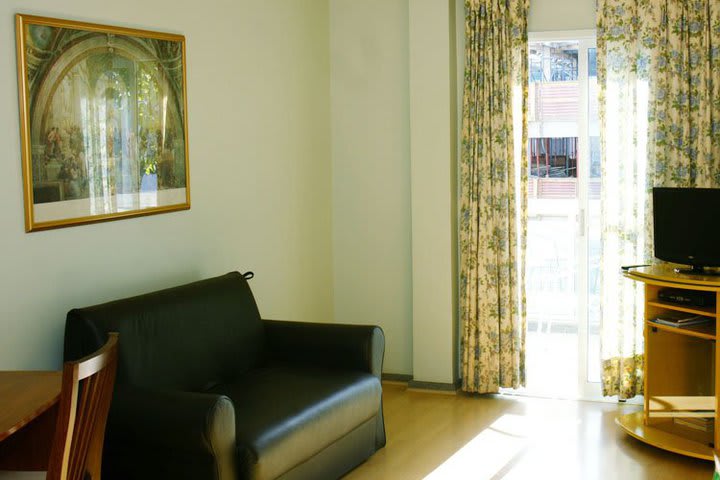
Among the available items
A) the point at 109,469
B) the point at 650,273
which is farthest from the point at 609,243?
the point at 109,469

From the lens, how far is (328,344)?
4383 mm

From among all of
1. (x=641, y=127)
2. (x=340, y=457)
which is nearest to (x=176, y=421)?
(x=340, y=457)

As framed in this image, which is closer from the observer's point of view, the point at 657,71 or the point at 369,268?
the point at 657,71

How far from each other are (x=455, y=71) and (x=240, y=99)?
4.83 feet

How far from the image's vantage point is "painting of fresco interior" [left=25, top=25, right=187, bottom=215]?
11.2 feet

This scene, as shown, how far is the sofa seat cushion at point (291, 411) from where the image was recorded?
10.9 feet

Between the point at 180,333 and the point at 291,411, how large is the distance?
647 millimetres

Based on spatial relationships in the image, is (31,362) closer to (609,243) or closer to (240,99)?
(240,99)

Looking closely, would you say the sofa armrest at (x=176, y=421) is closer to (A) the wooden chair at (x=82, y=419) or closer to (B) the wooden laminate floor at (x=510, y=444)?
(A) the wooden chair at (x=82, y=419)

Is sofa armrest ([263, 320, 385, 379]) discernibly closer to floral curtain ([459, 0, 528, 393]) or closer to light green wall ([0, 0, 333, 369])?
light green wall ([0, 0, 333, 369])

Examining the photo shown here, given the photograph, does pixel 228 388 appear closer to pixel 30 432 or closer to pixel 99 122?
pixel 30 432

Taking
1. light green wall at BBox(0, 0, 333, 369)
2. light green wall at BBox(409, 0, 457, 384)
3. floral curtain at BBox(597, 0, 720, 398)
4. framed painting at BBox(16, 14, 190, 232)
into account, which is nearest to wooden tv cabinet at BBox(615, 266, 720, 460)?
floral curtain at BBox(597, 0, 720, 398)

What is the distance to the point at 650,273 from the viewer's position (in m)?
4.47

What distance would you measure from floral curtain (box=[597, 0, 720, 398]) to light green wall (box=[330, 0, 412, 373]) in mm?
1307
